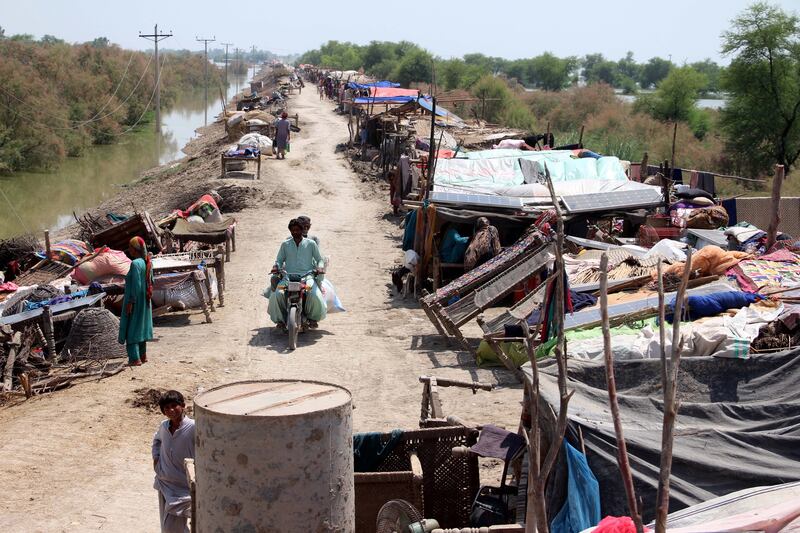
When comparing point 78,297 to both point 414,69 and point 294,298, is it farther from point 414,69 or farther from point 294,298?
point 414,69

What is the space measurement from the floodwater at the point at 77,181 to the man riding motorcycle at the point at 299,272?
16.6 m

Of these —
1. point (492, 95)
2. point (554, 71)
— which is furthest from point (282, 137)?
point (554, 71)

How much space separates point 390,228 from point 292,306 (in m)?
7.71

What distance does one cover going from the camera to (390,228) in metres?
17.0

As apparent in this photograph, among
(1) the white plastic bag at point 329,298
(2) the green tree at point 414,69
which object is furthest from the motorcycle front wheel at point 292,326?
(2) the green tree at point 414,69

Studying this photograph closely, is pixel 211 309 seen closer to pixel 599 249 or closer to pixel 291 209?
pixel 599 249

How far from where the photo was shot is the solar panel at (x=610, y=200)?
13156 millimetres

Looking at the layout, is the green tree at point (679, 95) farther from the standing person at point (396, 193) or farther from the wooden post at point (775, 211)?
the wooden post at point (775, 211)

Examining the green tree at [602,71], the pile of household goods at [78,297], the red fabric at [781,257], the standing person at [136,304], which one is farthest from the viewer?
the green tree at [602,71]

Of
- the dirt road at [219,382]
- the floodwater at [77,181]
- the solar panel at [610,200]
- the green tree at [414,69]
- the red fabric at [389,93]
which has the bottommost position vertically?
the floodwater at [77,181]

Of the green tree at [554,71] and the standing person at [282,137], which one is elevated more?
the green tree at [554,71]

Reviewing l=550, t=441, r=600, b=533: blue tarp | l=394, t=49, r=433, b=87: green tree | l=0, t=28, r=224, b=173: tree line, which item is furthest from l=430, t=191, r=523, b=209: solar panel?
l=394, t=49, r=433, b=87: green tree

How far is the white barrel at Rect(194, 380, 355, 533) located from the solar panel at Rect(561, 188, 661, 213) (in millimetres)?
10322

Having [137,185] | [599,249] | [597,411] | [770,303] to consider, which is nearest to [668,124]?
[137,185]
